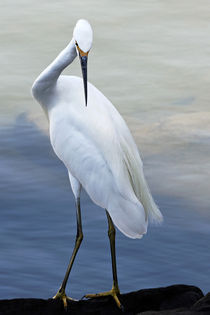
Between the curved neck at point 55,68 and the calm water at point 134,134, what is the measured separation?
69.2 inches

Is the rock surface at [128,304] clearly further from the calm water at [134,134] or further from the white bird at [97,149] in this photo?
the calm water at [134,134]

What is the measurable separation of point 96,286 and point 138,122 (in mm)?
3385

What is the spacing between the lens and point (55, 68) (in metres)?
5.77

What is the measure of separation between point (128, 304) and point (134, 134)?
3.99 m

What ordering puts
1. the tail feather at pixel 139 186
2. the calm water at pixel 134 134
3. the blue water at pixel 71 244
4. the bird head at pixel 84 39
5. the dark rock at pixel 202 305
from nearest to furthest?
the dark rock at pixel 202 305 → the bird head at pixel 84 39 → the tail feather at pixel 139 186 → the blue water at pixel 71 244 → the calm water at pixel 134 134

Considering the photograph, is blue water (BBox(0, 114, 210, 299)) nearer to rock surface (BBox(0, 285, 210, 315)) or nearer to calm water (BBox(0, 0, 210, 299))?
calm water (BBox(0, 0, 210, 299))

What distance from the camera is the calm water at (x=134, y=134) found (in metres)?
7.10

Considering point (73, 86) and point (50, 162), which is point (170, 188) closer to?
point (50, 162)

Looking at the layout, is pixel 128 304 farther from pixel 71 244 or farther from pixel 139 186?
pixel 71 244

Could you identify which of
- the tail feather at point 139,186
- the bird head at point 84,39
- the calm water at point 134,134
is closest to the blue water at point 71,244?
the calm water at point 134,134

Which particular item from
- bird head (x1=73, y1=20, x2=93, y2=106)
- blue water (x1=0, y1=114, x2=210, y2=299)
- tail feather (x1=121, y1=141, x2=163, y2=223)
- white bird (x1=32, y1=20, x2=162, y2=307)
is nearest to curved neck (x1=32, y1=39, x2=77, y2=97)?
white bird (x1=32, y1=20, x2=162, y2=307)

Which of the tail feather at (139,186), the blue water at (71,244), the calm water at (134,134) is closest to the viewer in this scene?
the tail feather at (139,186)

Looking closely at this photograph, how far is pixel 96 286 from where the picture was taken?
6.82 meters

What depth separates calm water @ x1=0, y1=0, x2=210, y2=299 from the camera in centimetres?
710
